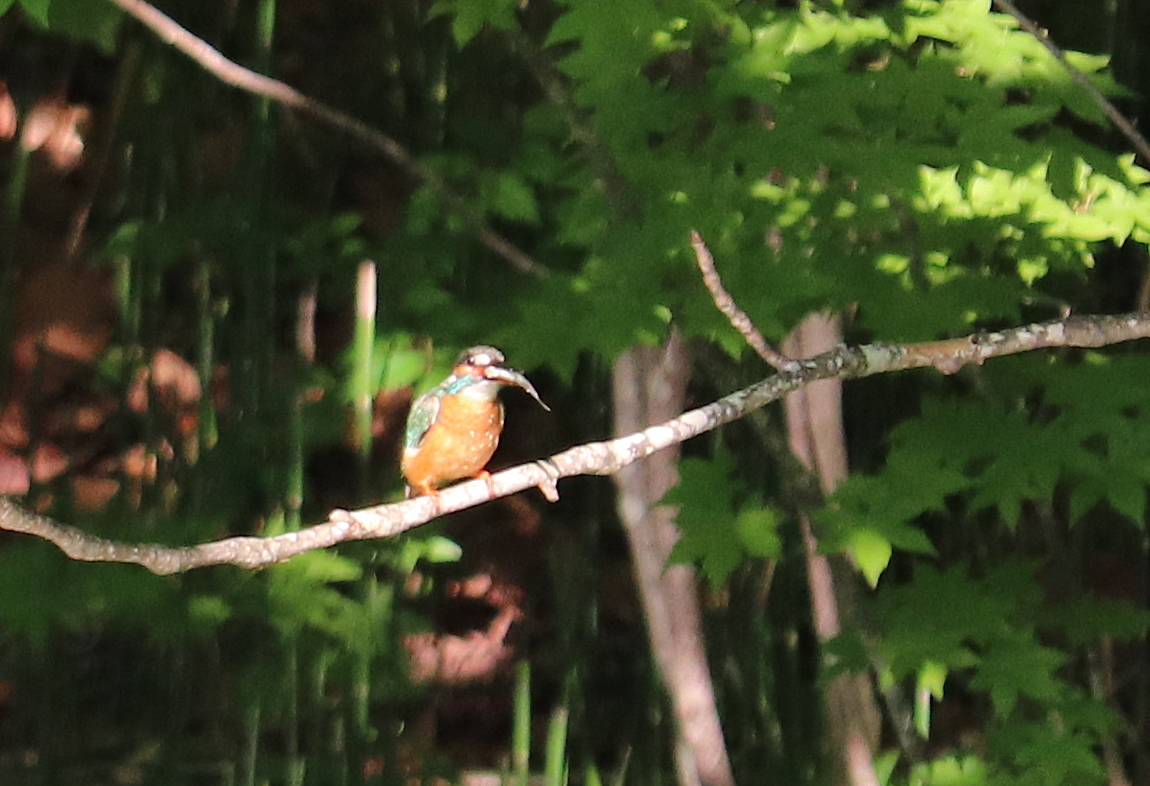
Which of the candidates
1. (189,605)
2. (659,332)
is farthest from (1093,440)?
(189,605)

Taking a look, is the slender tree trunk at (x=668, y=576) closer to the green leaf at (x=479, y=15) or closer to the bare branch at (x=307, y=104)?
the bare branch at (x=307, y=104)

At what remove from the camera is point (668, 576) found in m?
1.45

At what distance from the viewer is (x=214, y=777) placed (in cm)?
176

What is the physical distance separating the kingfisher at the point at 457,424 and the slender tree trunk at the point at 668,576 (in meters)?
0.36

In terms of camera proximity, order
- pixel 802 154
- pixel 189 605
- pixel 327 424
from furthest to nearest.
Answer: pixel 327 424
pixel 189 605
pixel 802 154

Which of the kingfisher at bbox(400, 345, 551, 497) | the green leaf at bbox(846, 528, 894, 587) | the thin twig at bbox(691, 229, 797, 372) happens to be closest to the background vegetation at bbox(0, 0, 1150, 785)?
the green leaf at bbox(846, 528, 894, 587)

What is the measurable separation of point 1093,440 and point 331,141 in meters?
1.19

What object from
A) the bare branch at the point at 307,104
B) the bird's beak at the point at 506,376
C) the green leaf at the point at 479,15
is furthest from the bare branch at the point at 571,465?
the bare branch at the point at 307,104

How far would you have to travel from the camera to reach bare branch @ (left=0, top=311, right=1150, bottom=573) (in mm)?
615

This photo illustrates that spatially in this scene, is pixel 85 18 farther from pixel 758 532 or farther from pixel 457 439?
pixel 758 532

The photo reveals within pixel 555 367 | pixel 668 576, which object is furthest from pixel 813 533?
pixel 555 367

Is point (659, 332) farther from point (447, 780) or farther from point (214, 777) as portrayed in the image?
point (214, 777)

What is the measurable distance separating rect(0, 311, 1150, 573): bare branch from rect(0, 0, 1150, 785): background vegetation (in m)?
0.19

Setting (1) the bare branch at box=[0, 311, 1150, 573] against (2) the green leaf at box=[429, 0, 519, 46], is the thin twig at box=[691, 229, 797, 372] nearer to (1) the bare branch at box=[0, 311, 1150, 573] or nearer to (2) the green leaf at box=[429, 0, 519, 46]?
(1) the bare branch at box=[0, 311, 1150, 573]
